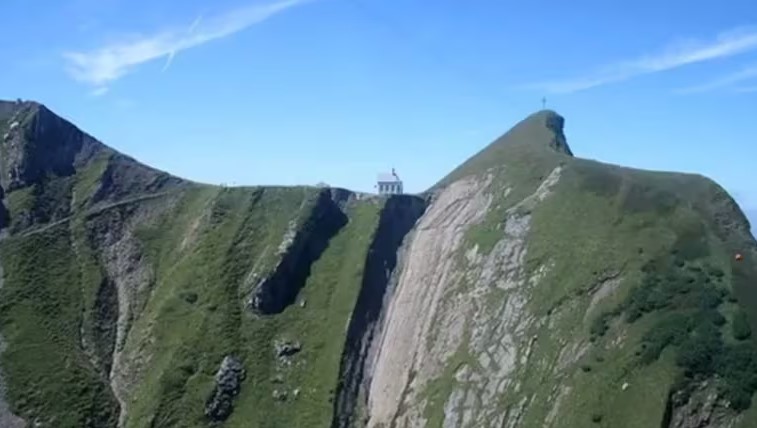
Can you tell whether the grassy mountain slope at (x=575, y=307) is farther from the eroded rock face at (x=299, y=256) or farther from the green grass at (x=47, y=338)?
the green grass at (x=47, y=338)

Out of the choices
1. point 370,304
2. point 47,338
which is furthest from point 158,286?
point 370,304

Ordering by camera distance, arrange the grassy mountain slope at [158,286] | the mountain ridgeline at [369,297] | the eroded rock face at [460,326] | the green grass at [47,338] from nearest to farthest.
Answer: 1. the mountain ridgeline at [369,297]
2. the eroded rock face at [460,326]
3. the green grass at [47,338]
4. the grassy mountain slope at [158,286]

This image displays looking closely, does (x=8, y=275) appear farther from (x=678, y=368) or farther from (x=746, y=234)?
(x=746, y=234)

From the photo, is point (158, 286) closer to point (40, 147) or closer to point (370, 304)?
point (370, 304)

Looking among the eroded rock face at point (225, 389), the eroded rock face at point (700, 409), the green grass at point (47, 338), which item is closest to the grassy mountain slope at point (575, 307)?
the eroded rock face at point (700, 409)

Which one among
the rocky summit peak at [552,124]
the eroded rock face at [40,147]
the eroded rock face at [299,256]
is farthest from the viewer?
the rocky summit peak at [552,124]

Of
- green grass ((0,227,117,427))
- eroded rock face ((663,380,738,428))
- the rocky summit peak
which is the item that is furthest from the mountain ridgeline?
the rocky summit peak

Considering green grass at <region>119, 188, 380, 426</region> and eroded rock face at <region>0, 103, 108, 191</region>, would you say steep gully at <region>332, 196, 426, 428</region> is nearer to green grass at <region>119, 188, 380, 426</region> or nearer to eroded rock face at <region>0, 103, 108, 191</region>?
green grass at <region>119, 188, 380, 426</region>
